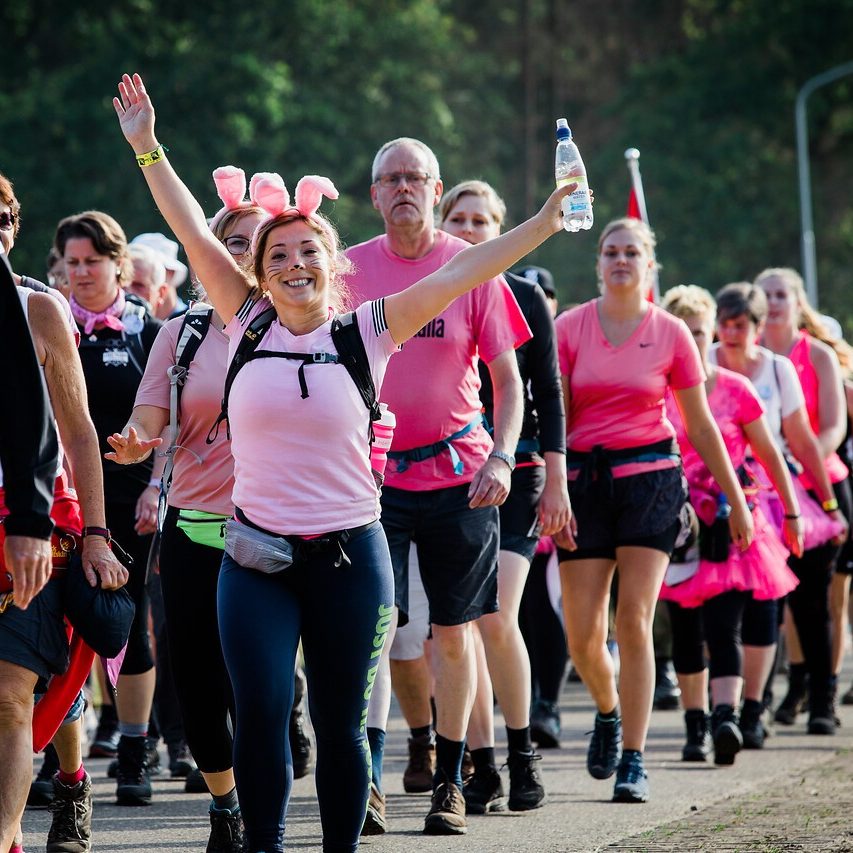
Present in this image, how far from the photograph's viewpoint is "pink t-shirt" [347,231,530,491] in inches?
243

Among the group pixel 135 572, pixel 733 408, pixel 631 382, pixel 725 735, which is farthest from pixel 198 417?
pixel 733 408

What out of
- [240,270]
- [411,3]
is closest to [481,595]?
[240,270]

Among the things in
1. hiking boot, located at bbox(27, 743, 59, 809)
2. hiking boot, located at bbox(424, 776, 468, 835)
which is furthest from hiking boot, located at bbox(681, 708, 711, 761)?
hiking boot, located at bbox(27, 743, 59, 809)

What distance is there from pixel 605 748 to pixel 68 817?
256cm

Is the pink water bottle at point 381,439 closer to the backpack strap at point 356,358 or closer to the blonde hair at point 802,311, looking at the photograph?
the backpack strap at point 356,358

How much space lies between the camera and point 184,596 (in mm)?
5297

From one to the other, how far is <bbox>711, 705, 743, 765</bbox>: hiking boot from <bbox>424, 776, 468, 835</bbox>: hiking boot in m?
2.03

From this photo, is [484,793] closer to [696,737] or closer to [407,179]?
[696,737]

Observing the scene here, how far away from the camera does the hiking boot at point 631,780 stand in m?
6.75

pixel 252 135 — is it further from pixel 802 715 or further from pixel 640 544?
pixel 640 544

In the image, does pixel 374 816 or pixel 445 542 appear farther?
pixel 445 542

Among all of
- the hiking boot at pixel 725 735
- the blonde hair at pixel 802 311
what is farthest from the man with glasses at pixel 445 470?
the blonde hair at pixel 802 311

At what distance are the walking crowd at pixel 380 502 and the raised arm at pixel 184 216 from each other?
11mm

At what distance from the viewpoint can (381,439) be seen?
16.1ft
